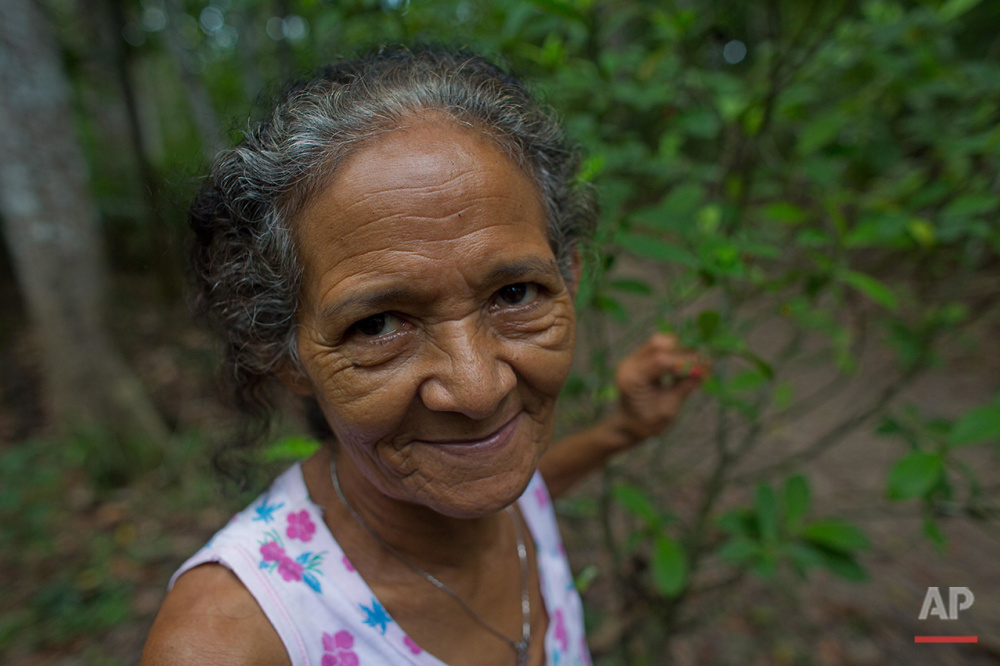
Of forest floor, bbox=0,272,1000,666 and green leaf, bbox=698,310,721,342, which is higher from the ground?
green leaf, bbox=698,310,721,342

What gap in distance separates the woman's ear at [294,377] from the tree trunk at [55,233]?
11.8 ft

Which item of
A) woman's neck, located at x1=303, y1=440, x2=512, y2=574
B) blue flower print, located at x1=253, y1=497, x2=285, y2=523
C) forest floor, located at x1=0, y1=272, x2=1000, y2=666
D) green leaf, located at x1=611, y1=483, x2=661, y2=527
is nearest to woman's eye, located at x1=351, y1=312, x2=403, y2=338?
A: woman's neck, located at x1=303, y1=440, x2=512, y2=574

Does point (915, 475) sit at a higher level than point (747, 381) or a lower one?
lower

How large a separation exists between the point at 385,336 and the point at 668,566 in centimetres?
146

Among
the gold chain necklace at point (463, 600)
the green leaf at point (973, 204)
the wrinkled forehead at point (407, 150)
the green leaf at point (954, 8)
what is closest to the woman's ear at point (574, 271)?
the wrinkled forehead at point (407, 150)

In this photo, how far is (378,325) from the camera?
1.09 meters

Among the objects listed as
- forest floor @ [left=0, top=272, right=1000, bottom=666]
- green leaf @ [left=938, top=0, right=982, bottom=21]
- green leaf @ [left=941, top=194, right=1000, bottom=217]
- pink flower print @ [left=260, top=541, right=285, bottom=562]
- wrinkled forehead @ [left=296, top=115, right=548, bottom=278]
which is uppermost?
green leaf @ [left=938, top=0, right=982, bottom=21]

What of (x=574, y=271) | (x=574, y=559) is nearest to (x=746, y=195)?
(x=574, y=271)

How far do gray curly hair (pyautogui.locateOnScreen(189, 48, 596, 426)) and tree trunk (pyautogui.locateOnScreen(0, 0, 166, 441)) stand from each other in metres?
3.29

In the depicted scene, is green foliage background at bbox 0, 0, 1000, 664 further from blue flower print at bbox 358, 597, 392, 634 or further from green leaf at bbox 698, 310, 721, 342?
blue flower print at bbox 358, 597, 392, 634

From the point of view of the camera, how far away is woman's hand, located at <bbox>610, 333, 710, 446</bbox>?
5.62ft

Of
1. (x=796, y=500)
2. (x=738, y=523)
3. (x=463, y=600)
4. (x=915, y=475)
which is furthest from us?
(x=738, y=523)

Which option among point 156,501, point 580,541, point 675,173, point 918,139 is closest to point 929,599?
point 580,541

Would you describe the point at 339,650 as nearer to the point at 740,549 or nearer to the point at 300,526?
the point at 300,526
